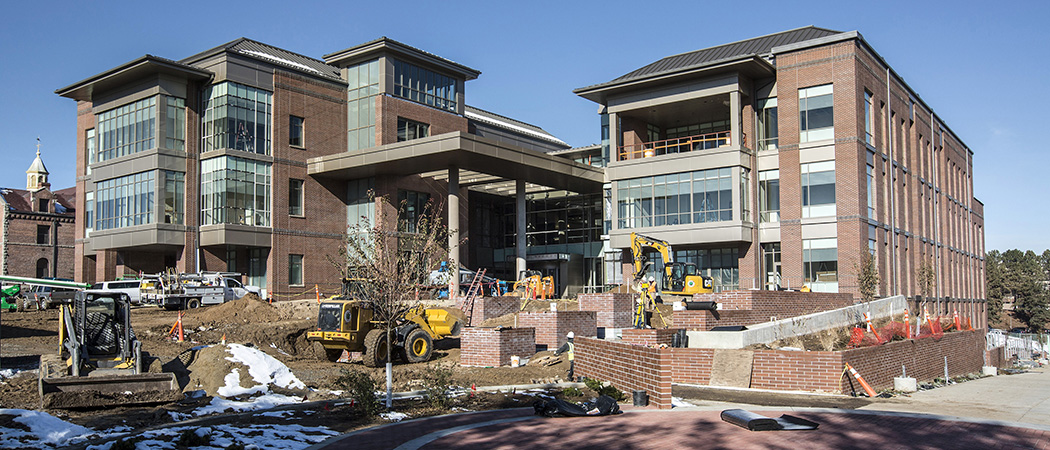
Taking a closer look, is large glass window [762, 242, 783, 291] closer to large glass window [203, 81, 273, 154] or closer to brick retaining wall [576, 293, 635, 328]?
brick retaining wall [576, 293, 635, 328]

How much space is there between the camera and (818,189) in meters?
39.0

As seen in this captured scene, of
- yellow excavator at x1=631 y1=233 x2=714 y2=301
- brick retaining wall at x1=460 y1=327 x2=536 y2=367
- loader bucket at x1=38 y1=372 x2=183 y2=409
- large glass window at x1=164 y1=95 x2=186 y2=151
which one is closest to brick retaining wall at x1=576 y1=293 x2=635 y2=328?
yellow excavator at x1=631 y1=233 x2=714 y2=301

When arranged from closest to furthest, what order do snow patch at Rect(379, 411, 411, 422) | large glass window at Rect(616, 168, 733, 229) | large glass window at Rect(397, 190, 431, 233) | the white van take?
snow patch at Rect(379, 411, 411, 422)
the white van
large glass window at Rect(616, 168, 733, 229)
large glass window at Rect(397, 190, 431, 233)

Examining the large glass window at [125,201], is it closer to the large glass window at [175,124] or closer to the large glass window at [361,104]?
the large glass window at [175,124]

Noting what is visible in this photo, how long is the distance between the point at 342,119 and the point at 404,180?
526 centimetres

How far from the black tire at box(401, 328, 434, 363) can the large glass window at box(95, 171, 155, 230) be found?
25.8 meters

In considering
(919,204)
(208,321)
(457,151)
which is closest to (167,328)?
(208,321)

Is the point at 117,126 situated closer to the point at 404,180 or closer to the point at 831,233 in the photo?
the point at 404,180

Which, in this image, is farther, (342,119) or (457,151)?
(342,119)

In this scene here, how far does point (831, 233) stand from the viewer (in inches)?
1501

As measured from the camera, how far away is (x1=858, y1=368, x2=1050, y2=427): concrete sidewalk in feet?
46.7

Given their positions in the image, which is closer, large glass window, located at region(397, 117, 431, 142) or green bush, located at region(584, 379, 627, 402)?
green bush, located at region(584, 379, 627, 402)

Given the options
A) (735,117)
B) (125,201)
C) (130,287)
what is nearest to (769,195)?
(735,117)

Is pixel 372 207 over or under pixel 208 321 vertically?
over
